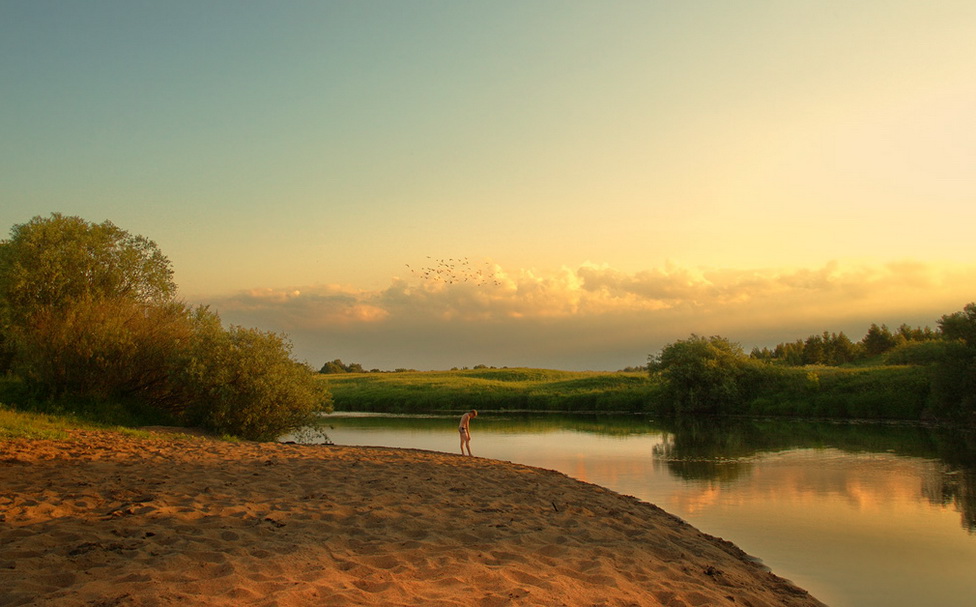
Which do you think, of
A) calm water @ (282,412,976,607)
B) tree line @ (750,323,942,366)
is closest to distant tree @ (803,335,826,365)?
tree line @ (750,323,942,366)

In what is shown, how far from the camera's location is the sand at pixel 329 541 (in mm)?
6332

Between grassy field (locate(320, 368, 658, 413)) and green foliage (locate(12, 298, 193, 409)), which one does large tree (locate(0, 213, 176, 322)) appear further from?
grassy field (locate(320, 368, 658, 413))

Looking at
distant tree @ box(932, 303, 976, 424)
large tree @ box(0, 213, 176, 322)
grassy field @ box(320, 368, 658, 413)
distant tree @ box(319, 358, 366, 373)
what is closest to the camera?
large tree @ box(0, 213, 176, 322)

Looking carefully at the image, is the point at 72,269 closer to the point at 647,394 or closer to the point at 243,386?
the point at 243,386

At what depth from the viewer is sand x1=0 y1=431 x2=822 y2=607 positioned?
633 centimetres

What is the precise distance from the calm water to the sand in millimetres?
1964

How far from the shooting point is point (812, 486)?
1894 centimetres

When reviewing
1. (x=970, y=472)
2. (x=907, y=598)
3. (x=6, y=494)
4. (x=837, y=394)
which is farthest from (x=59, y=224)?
(x=837, y=394)

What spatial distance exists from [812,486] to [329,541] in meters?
15.4

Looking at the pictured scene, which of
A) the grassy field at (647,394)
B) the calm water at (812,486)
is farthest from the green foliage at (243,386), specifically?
the calm water at (812,486)

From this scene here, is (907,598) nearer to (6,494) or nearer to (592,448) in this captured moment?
(6,494)

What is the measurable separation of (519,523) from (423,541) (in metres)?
1.97

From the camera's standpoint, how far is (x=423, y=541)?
8.41 meters

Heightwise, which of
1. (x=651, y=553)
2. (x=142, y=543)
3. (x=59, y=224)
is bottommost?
(x=651, y=553)
